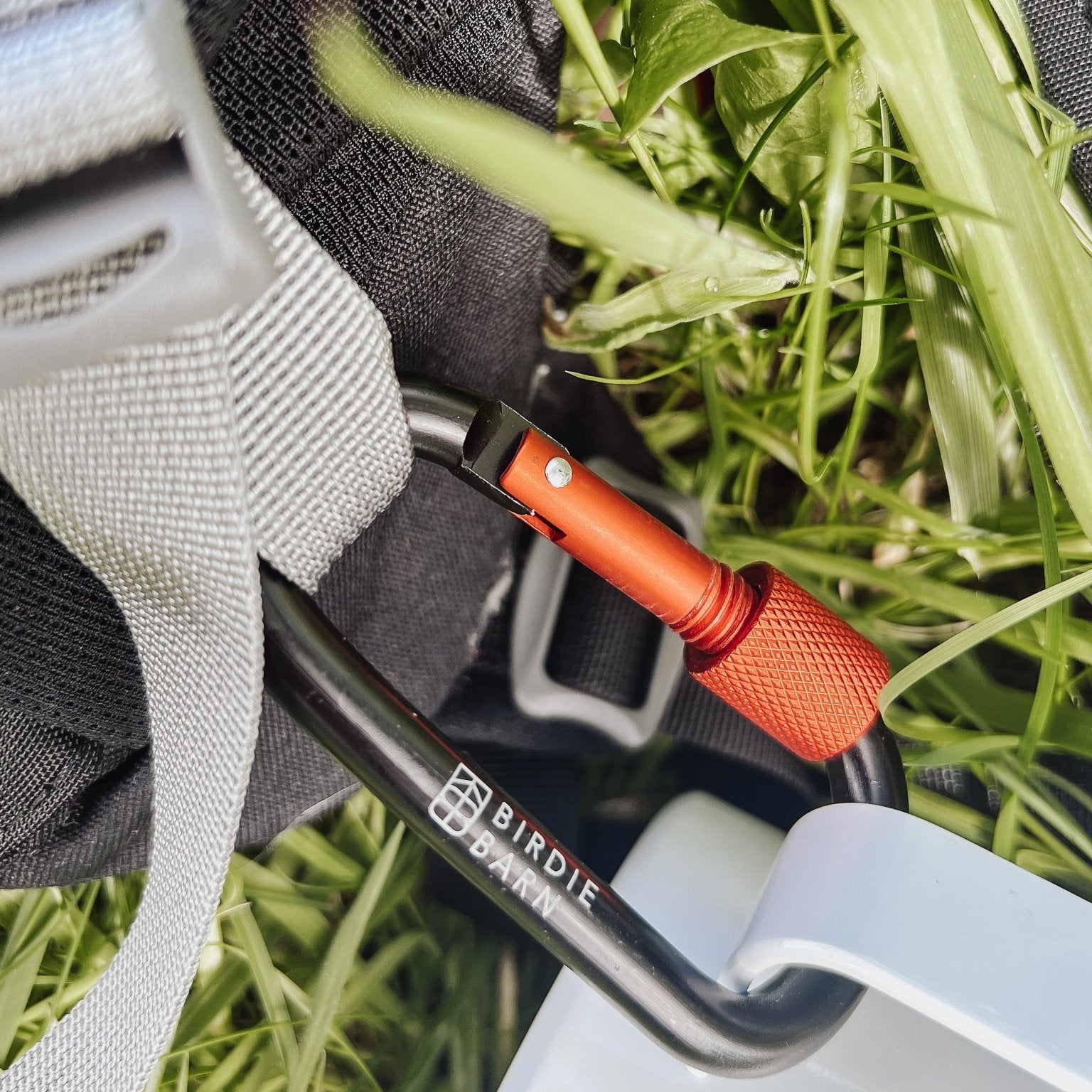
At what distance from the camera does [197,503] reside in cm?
21

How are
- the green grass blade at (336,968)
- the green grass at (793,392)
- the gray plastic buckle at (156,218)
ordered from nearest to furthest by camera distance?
the gray plastic buckle at (156,218) < the green grass at (793,392) < the green grass blade at (336,968)

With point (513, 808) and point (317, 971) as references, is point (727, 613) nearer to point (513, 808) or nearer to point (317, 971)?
point (513, 808)

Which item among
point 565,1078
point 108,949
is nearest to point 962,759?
point 565,1078

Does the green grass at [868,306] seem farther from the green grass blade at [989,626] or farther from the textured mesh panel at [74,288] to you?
the textured mesh panel at [74,288]

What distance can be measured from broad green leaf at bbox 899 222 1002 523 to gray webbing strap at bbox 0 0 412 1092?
8.5 inches

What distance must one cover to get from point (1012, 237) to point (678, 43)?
12 centimetres

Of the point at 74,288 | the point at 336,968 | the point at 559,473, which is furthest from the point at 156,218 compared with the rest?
the point at 336,968

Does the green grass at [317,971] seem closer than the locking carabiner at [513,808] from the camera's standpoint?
No

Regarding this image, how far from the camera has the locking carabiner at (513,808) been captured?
0.90 feet

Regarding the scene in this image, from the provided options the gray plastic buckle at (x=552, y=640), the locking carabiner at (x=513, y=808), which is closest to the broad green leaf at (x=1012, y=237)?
the locking carabiner at (x=513, y=808)

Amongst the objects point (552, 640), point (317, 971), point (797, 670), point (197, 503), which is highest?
point (197, 503)

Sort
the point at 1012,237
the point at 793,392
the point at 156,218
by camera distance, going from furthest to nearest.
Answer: the point at 793,392 → the point at 1012,237 → the point at 156,218

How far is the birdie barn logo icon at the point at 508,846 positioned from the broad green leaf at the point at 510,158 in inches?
6.8

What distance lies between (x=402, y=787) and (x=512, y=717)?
20 cm
